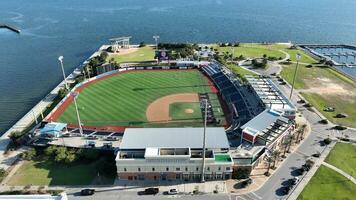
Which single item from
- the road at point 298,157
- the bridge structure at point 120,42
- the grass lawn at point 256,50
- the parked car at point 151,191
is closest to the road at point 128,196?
the parked car at point 151,191

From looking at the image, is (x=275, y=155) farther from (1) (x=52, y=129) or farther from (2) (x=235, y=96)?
(1) (x=52, y=129)

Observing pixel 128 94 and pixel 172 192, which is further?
pixel 128 94

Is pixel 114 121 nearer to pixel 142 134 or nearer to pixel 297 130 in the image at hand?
pixel 142 134

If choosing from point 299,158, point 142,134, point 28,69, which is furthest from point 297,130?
point 28,69

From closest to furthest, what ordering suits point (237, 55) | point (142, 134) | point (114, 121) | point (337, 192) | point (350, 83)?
point (337, 192) < point (142, 134) < point (114, 121) < point (350, 83) < point (237, 55)

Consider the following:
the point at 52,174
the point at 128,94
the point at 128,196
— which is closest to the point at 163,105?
the point at 128,94
